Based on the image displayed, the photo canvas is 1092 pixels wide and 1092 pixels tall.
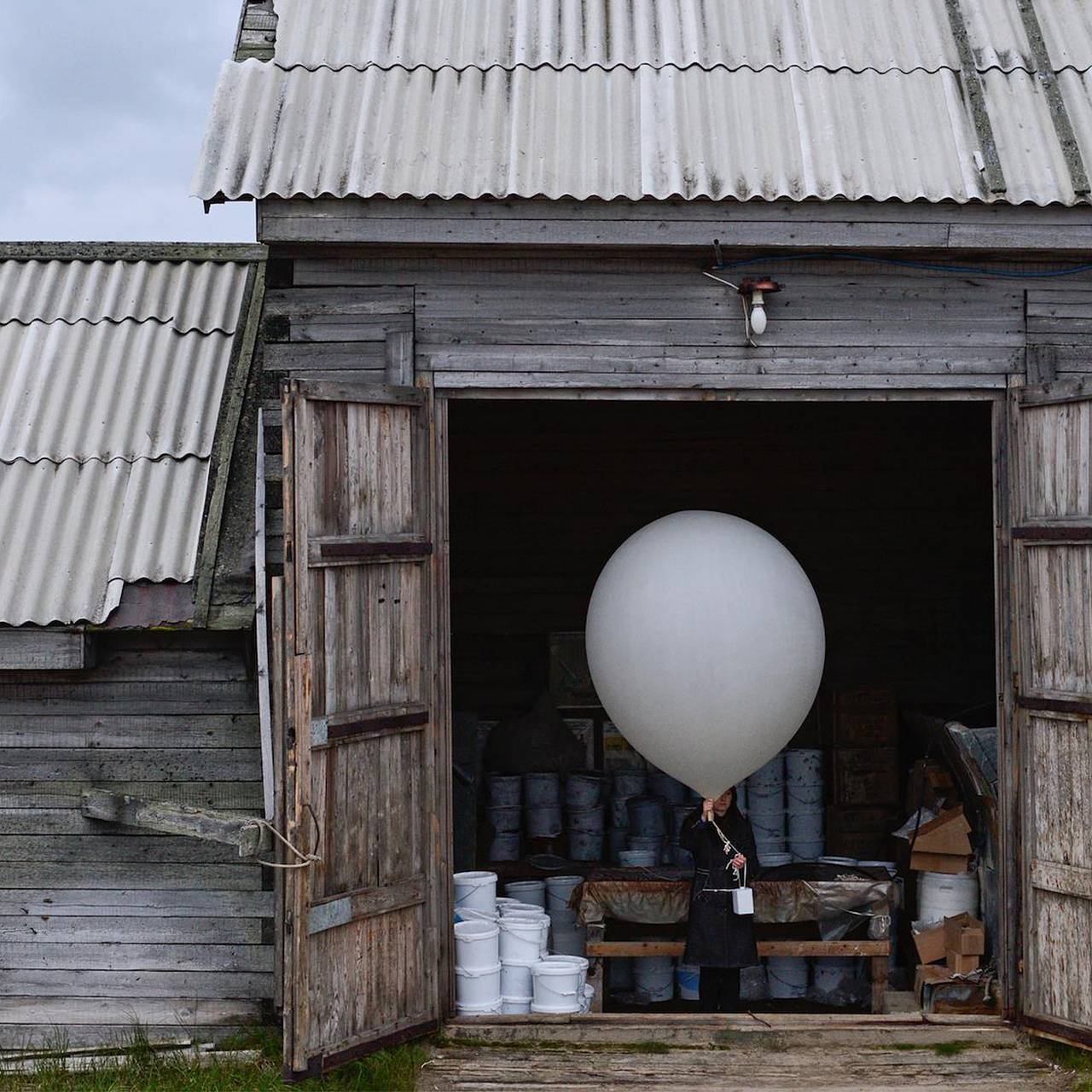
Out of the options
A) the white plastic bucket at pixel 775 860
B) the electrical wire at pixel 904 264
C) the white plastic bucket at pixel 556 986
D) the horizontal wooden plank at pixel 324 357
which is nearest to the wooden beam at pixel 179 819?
the white plastic bucket at pixel 556 986

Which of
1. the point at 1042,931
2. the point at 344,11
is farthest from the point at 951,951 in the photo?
the point at 344,11

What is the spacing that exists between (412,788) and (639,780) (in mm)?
3166

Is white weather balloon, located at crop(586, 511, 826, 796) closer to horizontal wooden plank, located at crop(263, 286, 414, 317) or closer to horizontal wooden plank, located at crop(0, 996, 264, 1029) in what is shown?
horizontal wooden plank, located at crop(263, 286, 414, 317)

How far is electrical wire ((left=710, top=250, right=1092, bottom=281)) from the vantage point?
6.39 metres

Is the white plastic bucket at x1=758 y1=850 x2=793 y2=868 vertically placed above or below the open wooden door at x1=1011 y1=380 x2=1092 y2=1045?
below

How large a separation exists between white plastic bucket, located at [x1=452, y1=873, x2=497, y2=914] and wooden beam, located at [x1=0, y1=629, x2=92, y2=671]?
2.03 m

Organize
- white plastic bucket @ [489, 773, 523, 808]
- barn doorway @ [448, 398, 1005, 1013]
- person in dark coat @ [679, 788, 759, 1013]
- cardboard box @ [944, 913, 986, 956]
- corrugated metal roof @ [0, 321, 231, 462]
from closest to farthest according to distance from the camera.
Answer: person in dark coat @ [679, 788, 759, 1013]
cardboard box @ [944, 913, 986, 956]
corrugated metal roof @ [0, 321, 231, 462]
white plastic bucket @ [489, 773, 523, 808]
barn doorway @ [448, 398, 1005, 1013]

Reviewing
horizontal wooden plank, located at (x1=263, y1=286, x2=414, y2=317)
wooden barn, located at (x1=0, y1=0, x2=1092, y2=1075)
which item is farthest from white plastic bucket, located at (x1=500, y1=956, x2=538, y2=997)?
horizontal wooden plank, located at (x1=263, y1=286, x2=414, y2=317)

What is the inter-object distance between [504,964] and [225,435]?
2.90m

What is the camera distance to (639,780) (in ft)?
29.8

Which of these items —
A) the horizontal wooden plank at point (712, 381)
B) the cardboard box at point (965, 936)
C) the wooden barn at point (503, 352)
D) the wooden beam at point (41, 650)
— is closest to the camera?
the wooden barn at point (503, 352)

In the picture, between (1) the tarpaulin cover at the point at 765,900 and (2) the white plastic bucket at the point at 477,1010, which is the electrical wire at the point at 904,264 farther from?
(2) the white plastic bucket at the point at 477,1010

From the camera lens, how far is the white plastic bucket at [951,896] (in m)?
7.47

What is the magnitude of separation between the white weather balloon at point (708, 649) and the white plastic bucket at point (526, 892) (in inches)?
73.0
